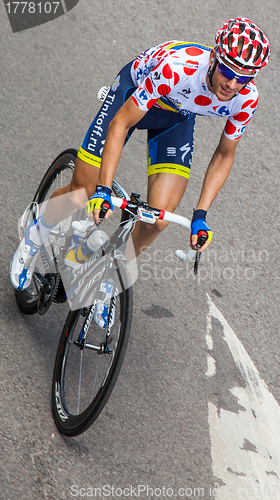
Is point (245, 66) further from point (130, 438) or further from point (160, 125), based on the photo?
point (130, 438)

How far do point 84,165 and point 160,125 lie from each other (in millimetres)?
600

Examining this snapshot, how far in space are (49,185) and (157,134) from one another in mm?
929

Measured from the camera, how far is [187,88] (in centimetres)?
322

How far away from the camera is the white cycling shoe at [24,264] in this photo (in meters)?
3.71

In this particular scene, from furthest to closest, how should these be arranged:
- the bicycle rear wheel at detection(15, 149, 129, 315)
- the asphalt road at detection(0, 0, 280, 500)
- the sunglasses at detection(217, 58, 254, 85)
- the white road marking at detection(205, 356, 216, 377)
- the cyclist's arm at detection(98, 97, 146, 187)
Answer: the white road marking at detection(205, 356, 216, 377) < the bicycle rear wheel at detection(15, 149, 129, 315) < the asphalt road at detection(0, 0, 280, 500) < the cyclist's arm at detection(98, 97, 146, 187) < the sunglasses at detection(217, 58, 254, 85)

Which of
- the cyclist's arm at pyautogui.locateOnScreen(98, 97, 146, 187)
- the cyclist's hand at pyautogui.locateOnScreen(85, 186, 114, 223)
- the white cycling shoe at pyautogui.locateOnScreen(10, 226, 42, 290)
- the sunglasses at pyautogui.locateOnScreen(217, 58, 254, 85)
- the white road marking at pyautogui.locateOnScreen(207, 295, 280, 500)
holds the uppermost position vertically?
the sunglasses at pyautogui.locateOnScreen(217, 58, 254, 85)

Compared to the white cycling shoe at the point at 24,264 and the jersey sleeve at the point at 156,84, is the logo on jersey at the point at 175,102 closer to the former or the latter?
the jersey sleeve at the point at 156,84

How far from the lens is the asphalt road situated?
125 inches

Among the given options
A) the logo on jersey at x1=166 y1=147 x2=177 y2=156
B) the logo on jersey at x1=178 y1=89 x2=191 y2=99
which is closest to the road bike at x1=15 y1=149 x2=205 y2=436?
the logo on jersey at x1=166 y1=147 x2=177 y2=156

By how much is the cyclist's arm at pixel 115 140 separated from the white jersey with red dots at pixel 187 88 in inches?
2.4

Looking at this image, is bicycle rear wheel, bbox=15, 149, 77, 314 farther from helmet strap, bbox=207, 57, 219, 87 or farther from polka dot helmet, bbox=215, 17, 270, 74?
polka dot helmet, bbox=215, 17, 270, 74

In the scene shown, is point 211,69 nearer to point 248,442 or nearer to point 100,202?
point 100,202

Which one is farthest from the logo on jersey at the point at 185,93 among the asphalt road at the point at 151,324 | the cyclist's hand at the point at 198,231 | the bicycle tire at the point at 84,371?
the asphalt road at the point at 151,324

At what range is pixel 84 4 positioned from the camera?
27.1 ft
